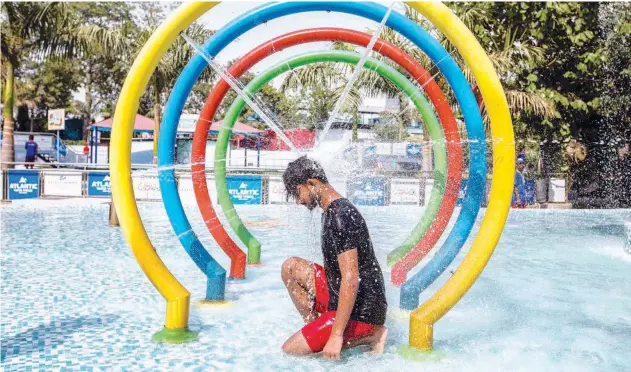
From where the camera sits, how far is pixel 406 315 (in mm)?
4965

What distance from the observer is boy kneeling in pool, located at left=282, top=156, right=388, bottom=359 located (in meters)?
3.59

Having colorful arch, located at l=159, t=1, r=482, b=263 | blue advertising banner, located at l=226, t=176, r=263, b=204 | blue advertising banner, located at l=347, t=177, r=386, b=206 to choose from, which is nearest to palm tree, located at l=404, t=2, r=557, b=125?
blue advertising banner, located at l=347, t=177, r=386, b=206

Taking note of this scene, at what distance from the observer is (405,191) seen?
1492cm

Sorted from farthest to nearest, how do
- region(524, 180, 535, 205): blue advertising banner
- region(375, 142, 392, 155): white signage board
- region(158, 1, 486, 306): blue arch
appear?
region(524, 180, 535, 205): blue advertising banner < region(375, 142, 392, 155): white signage board < region(158, 1, 486, 306): blue arch

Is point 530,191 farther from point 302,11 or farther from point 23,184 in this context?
point 302,11

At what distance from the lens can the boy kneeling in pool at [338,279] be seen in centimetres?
359

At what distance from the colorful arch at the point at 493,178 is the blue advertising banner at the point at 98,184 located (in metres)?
11.7

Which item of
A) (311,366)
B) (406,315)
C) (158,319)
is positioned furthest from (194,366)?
(406,315)

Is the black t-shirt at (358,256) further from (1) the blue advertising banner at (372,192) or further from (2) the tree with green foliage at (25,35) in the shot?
(2) the tree with green foliage at (25,35)

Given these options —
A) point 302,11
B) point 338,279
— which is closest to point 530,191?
point 302,11

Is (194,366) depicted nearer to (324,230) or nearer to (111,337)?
(111,337)

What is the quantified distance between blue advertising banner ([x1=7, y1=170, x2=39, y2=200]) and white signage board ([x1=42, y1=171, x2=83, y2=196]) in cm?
26

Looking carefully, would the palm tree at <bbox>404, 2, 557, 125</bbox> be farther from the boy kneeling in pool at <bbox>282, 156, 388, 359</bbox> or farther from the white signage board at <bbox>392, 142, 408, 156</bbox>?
the boy kneeling in pool at <bbox>282, 156, 388, 359</bbox>

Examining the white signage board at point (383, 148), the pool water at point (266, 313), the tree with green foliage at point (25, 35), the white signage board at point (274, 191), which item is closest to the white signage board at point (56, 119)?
the tree with green foliage at point (25, 35)
